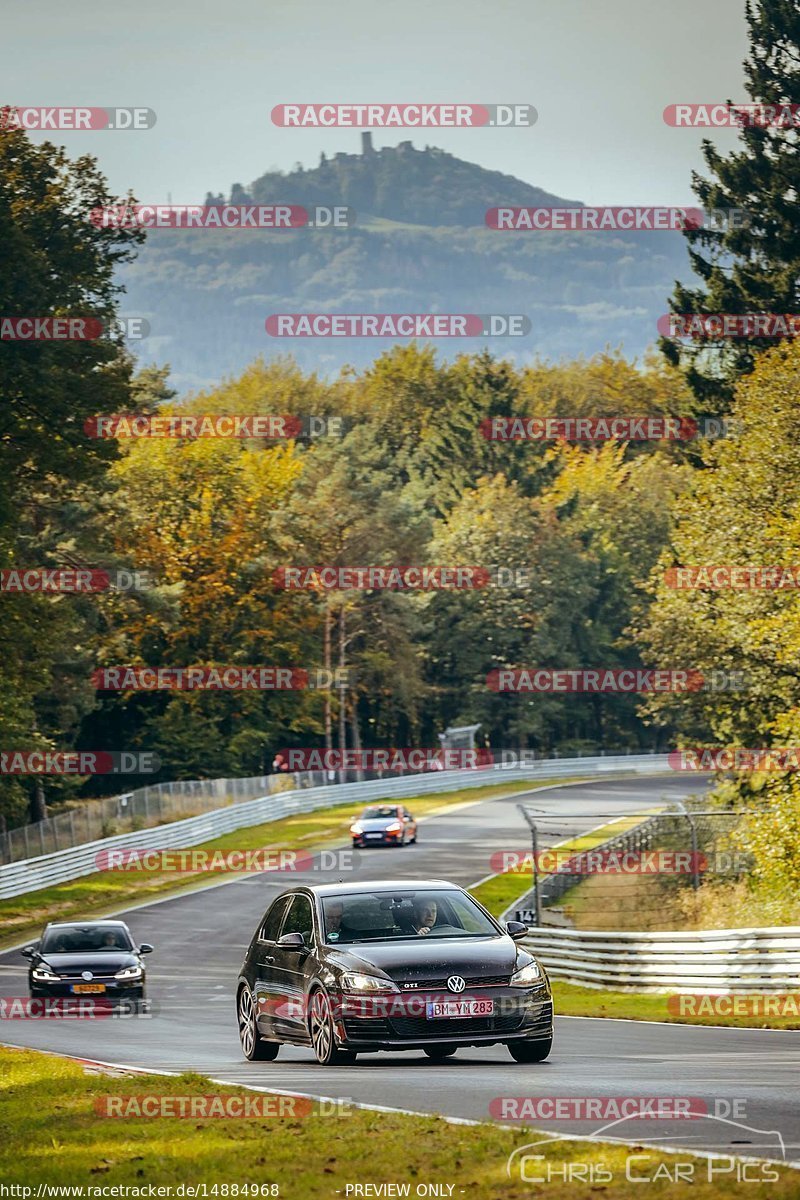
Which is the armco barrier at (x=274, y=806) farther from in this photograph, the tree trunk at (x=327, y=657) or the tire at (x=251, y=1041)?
the tire at (x=251, y=1041)

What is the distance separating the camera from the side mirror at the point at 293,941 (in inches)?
609

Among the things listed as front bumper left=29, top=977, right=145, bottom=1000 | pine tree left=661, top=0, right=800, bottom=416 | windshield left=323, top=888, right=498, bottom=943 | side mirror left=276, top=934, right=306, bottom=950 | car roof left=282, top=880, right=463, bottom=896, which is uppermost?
pine tree left=661, top=0, right=800, bottom=416

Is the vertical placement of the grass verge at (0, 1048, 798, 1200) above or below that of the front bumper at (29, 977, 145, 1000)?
above

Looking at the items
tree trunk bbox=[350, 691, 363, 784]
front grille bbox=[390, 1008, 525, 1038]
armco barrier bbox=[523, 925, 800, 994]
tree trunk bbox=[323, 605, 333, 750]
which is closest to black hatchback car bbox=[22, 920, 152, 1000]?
armco barrier bbox=[523, 925, 800, 994]

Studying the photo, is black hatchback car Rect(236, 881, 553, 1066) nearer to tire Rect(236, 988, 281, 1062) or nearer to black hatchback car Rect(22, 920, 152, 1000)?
tire Rect(236, 988, 281, 1062)

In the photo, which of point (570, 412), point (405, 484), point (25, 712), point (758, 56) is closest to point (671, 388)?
point (570, 412)

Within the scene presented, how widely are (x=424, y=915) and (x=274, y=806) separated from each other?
52.7 m

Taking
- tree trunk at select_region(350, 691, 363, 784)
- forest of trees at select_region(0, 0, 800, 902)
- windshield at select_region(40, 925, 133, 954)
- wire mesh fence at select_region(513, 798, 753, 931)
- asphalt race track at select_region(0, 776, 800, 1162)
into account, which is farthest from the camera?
tree trunk at select_region(350, 691, 363, 784)

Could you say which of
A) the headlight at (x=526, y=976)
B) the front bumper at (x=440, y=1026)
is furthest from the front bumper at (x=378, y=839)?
the front bumper at (x=440, y=1026)

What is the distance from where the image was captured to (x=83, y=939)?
86.6ft

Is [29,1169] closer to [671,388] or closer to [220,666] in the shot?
[220,666]

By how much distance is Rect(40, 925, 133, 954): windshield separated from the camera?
26.2 meters

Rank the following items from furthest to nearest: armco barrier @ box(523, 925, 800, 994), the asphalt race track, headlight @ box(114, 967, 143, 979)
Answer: headlight @ box(114, 967, 143, 979) → armco barrier @ box(523, 925, 800, 994) → the asphalt race track

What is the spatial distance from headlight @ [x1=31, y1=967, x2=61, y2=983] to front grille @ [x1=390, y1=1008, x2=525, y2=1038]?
12204mm
